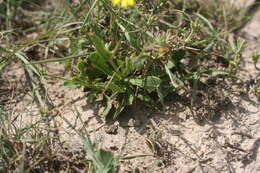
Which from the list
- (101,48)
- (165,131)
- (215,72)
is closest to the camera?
(101,48)

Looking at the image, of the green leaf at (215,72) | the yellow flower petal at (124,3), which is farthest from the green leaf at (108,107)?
the green leaf at (215,72)

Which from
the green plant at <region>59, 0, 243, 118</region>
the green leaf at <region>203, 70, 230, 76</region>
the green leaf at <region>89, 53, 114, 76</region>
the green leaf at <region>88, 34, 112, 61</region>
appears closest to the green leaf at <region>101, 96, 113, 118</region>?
the green plant at <region>59, 0, 243, 118</region>

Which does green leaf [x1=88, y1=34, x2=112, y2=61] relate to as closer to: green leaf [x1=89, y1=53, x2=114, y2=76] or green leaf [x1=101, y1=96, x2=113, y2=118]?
green leaf [x1=89, y1=53, x2=114, y2=76]

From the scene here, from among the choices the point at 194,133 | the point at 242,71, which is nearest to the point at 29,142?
the point at 194,133

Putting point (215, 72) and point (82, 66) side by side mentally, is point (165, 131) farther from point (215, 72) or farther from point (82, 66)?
point (82, 66)

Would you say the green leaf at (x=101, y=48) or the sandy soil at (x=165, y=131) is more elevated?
the green leaf at (x=101, y=48)

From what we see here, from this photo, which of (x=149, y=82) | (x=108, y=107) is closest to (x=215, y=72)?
(x=149, y=82)

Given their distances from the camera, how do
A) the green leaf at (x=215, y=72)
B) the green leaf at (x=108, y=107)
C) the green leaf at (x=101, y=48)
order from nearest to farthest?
1. the green leaf at (x=101, y=48)
2. the green leaf at (x=108, y=107)
3. the green leaf at (x=215, y=72)

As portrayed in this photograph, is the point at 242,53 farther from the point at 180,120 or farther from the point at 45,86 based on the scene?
the point at 45,86

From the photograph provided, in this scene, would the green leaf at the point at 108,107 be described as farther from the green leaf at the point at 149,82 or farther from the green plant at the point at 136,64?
the green leaf at the point at 149,82
